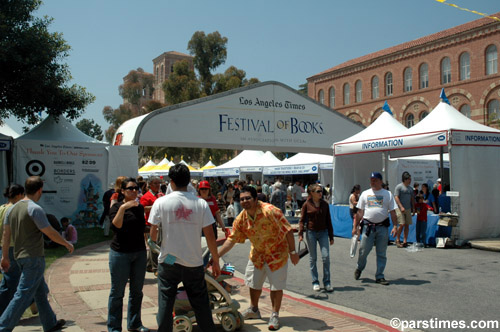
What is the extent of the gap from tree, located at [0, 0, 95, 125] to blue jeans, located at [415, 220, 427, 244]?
35.3ft

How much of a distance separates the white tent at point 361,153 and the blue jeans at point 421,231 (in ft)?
8.01

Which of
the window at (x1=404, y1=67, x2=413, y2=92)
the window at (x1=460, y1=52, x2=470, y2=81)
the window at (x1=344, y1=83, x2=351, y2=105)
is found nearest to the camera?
the window at (x1=460, y1=52, x2=470, y2=81)

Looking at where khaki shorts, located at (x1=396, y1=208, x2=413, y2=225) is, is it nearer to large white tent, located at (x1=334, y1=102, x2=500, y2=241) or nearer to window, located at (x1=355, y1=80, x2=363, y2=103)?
large white tent, located at (x1=334, y1=102, x2=500, y2=241)

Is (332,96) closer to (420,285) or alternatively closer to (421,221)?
(421,221)

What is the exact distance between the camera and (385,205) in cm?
687

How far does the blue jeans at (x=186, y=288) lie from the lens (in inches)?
143

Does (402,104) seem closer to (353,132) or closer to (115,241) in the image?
(353,132)

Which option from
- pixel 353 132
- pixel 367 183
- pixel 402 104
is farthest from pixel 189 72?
pixel 367 183

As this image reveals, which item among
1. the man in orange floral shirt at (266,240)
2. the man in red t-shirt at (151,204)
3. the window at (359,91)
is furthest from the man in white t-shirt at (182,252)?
the window at (359,91)

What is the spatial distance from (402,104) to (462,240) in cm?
3338

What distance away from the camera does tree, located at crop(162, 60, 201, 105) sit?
4234cm

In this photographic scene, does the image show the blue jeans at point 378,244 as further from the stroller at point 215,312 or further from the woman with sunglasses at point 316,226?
the stroller at point 215,312

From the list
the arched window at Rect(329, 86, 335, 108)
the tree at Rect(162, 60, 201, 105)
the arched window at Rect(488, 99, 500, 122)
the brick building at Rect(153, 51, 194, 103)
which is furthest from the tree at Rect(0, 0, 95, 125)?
the brick building at Rect(153, 51, 194, 103)

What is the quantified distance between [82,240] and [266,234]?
8.63 metres
